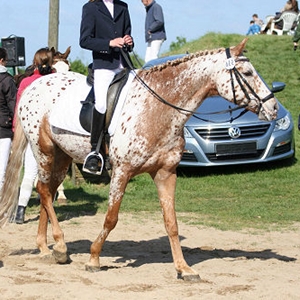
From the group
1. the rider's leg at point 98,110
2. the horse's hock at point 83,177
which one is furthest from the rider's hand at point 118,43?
the horse's hock at point 83,177

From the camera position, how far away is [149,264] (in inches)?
336

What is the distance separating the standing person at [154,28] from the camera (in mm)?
18922

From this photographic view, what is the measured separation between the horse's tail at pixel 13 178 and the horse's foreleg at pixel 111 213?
1.77 metres

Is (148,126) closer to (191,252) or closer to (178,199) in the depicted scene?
(191,252)

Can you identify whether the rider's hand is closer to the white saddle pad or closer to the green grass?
the white saddle pad

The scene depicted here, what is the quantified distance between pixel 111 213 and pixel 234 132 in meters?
6.46

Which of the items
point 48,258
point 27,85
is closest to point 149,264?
point 48,258

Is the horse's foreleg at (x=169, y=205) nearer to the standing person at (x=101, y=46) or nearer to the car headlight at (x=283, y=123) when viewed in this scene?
the standing person at (x=101, y=46)

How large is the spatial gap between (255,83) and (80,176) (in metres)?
7.29

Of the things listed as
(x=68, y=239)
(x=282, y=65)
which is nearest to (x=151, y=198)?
(x=68, y=239)

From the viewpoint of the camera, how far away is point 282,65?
74.2 ft

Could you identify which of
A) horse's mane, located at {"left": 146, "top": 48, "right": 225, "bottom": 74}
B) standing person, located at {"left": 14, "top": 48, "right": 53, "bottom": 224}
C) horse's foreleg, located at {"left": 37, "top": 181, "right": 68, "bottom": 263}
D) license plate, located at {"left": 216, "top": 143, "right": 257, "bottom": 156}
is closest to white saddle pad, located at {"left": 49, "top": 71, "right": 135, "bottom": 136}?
horse's mane, located at {"left": 146, "top": 48, "right": 225, "bottom": 74}

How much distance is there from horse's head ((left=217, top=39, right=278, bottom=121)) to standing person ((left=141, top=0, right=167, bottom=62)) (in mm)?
11393

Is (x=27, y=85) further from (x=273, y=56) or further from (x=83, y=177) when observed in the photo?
(x=273, y=56)
